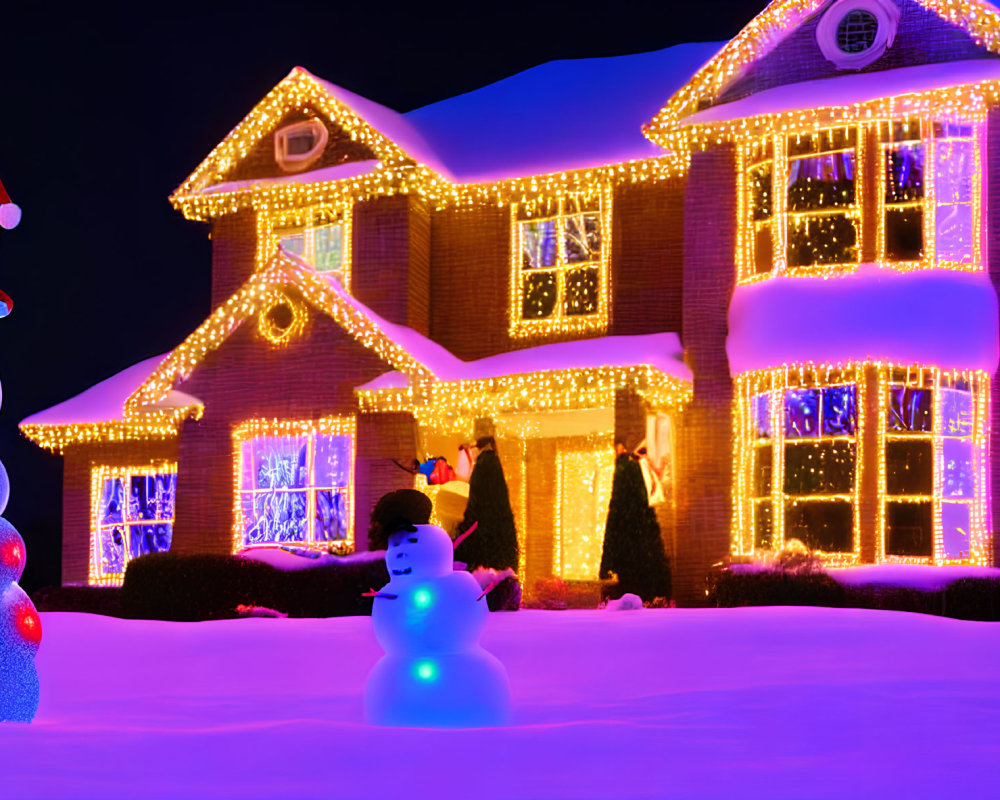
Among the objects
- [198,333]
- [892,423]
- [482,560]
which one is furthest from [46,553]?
[892,423]

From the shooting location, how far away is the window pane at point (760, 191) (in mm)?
18125

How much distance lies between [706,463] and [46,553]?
24613 mm

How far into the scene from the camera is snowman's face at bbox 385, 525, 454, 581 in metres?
8.15

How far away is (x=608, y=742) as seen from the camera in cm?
683

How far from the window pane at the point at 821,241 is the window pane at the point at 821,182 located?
0.20 m

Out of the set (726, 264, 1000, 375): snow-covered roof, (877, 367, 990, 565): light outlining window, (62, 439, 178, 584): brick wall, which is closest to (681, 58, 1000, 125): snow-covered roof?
(726, 264, 1000, 375): snow-covered roof

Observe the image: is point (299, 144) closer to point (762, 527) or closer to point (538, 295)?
point (538, 295)

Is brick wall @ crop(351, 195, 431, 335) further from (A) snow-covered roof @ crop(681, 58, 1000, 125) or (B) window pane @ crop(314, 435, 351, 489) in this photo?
(A) snow-covered roof @ crop(681, 58, 1000, 125)

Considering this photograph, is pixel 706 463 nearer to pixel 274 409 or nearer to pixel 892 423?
pixel 892 423

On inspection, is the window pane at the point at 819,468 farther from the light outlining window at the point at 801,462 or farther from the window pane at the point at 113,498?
the window pane at the point at 113,498

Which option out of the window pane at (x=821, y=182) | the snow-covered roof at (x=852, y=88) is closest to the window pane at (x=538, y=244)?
the snow-covered roof at (x=852, y=88)

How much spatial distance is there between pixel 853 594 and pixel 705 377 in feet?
12.4

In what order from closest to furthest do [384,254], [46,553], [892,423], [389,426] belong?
1. [892,423]
2. [389,426]
3. [384,254]
4. [46,553]

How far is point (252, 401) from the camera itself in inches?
789
